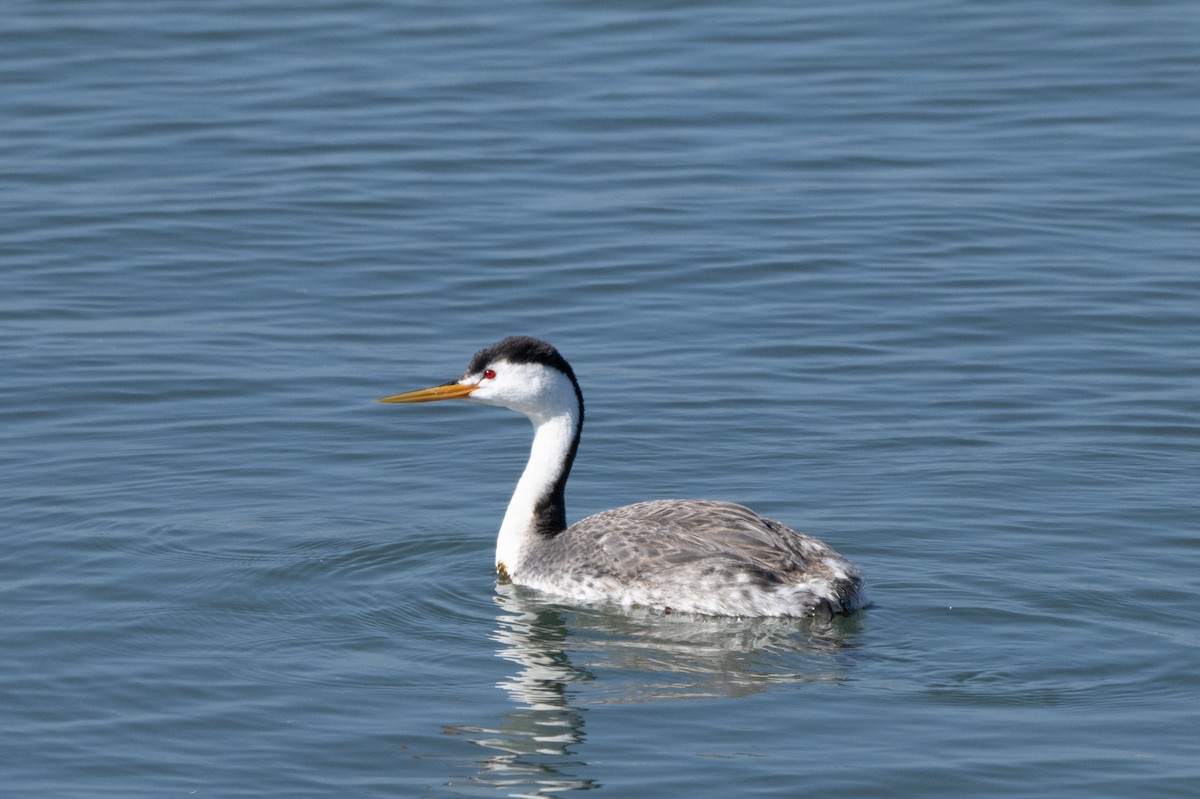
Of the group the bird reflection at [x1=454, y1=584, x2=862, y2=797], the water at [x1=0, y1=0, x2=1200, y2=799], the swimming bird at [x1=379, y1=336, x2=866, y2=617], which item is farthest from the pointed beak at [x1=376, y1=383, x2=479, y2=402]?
the bird reflection at [x1=454, y1=584, x2=862, y2=797]

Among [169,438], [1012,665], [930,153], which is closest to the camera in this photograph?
[1012,665]

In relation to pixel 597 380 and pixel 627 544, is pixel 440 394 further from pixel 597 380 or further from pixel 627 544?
pixel 597 380

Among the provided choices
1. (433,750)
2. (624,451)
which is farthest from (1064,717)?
(624,451)

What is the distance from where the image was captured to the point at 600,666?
377 inches

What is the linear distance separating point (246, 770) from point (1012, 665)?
3.33 m

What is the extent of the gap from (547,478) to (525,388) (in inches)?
19.8

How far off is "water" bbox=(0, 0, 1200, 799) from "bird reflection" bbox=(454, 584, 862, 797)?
0.10 feet

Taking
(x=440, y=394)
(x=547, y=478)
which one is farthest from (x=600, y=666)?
(x=440, y=394)

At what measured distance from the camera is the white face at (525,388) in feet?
36.6

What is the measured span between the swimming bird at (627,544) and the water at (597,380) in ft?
0.51

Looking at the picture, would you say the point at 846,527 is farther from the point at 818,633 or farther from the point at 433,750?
the point at 433,750

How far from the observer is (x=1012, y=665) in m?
9.40

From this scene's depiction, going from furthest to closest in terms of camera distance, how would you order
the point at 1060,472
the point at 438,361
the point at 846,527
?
the point at 438,361
the point at 1060,472
the point at 846,527

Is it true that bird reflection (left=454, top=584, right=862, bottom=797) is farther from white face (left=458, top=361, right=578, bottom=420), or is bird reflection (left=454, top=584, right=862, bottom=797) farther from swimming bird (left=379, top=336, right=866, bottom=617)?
white face (left=458, top=361, right=578, bottom=420)
